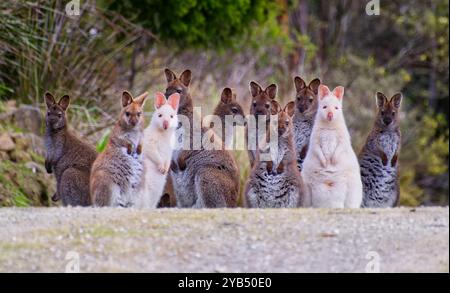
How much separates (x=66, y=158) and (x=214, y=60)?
1177 centimetres

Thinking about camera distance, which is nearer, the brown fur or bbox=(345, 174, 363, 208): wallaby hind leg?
bbox=(345, 174, 363, 208): wallaby hind leg

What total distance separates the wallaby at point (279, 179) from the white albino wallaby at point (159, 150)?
2.84 feet

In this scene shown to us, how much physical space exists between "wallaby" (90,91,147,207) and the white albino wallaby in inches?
7.5

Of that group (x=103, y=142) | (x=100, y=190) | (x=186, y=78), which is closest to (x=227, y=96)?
(x=186, y=78)

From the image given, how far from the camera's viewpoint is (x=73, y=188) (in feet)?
36.9

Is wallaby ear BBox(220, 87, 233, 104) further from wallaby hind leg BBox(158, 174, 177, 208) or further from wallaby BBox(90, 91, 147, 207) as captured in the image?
wallaby BBox(90, 91, 147, 207)

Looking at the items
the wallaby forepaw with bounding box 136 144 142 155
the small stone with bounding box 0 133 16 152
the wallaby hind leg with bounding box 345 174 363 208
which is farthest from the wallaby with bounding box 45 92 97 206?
the wallaby hind leg with bounding box 345 174 363 208

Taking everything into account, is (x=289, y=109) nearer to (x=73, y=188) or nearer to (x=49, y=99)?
(x=73, y=188)

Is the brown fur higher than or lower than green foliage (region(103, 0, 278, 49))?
lower

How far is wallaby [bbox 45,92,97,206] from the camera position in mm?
11250
